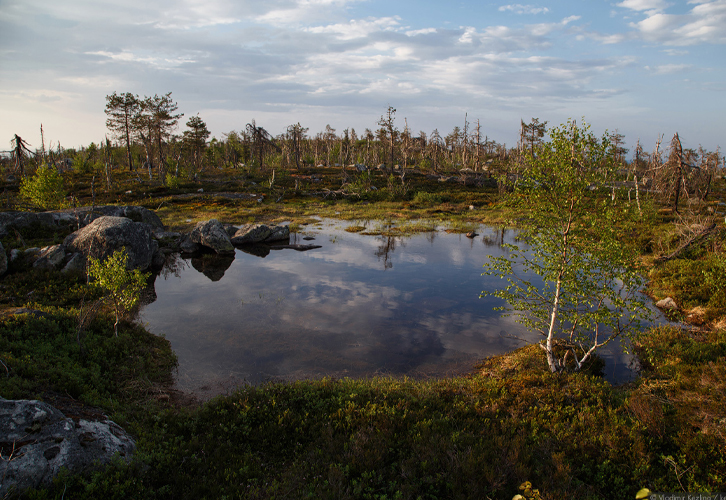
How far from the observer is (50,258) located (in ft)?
62.4

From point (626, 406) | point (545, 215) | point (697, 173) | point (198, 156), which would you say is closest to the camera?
point (626, 406)

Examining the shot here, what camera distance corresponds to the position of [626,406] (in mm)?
9336

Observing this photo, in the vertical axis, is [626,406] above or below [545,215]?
below

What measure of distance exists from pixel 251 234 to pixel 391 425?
86.0 ft

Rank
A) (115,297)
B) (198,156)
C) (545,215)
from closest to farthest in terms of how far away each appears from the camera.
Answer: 1. (545,215)
2. (115,297)
3. (198,156)

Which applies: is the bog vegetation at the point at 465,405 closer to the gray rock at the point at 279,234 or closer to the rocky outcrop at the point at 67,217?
the rocky outcrop at the point at 67,217

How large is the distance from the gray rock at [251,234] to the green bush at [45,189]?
17620 mm

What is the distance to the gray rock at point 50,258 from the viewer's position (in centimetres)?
1877

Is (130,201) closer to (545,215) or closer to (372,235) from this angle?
(372,235)

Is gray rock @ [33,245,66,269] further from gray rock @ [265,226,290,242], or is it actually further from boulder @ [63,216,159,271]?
gray rock @ [265,226,290,242]

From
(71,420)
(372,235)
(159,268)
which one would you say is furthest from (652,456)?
(372,235)

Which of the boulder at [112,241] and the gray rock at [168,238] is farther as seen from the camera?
the gray rock at [168,238]

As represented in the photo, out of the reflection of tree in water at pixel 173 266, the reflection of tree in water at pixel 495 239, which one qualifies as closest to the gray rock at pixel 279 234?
the reflection of tree in water at pixel 173 266

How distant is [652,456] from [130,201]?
5772cm
